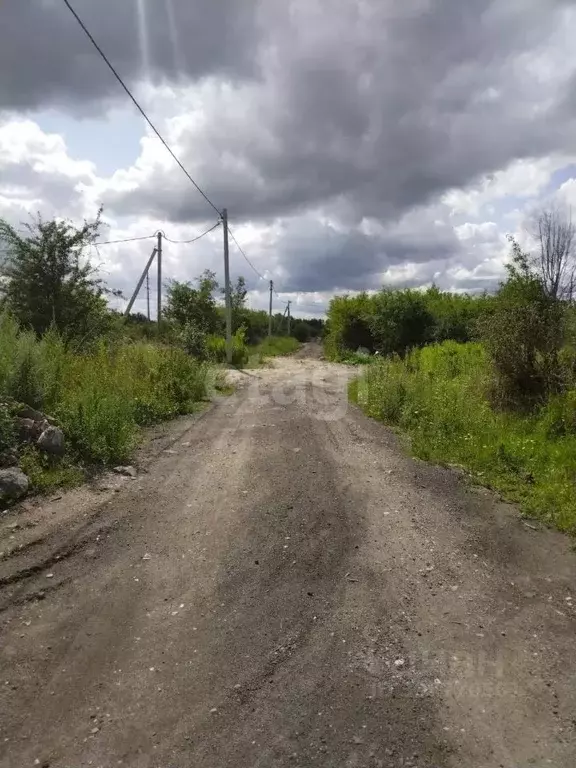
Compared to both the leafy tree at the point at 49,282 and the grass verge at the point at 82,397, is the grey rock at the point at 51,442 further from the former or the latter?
the leafy tree at the point at 49,282

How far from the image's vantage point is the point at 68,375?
802cm

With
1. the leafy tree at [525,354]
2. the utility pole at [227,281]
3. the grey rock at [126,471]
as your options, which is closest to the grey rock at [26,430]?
the grey rock at [126,471]

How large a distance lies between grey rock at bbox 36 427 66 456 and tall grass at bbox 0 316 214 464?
0.96ft

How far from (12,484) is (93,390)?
265 centimetres

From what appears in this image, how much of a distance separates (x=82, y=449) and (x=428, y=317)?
20341 millimetres

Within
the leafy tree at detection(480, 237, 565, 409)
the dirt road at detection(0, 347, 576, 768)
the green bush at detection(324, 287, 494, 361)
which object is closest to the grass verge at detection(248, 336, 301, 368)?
the green bush at detection(324, 287, 494, 361)

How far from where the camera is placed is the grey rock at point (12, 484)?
16.3 feet

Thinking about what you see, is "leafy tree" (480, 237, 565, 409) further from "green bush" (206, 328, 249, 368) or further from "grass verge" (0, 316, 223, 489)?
"green bush" (206, 328, 249, 368)

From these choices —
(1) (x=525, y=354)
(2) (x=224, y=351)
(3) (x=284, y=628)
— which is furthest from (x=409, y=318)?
(3) (x=284, y=628)

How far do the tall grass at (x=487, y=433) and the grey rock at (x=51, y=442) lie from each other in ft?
14.4

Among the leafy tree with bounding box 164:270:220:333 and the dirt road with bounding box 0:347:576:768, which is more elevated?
the leafy tree with bounding box 164:270:220:333

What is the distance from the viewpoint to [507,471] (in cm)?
637

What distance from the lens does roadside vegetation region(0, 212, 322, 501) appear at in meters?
5.81

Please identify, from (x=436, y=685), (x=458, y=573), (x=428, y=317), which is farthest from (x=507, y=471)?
(x=428, y=317)
